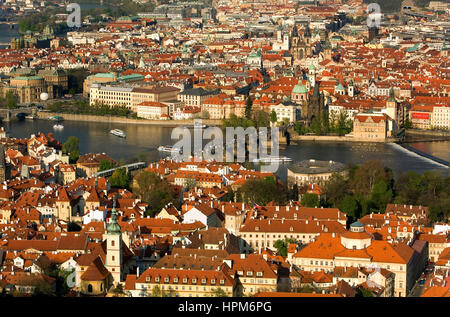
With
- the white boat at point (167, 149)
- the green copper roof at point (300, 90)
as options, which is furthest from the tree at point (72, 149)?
the green copper roof at point (300, 90)

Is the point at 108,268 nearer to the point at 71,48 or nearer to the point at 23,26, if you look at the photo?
the point at 71,48

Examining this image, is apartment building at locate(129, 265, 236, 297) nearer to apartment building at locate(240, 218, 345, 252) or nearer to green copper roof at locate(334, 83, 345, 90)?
apartment building at locate(240, 218, 345, 252)

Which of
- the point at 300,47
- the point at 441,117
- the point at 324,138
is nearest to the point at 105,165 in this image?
the point at 324,138

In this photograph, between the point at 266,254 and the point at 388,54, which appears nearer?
the point at 266,254

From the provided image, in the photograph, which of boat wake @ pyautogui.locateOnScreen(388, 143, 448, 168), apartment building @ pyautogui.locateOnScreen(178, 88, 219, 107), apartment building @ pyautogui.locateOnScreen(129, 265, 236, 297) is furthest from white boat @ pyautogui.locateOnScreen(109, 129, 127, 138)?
apartment building @ pyautogui.locateOnScreen(129, 265, 236, 297)

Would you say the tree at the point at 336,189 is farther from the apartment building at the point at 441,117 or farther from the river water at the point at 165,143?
the apartment building at the point at 441,117

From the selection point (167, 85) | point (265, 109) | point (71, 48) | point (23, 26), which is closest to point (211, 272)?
point (265, 109)
